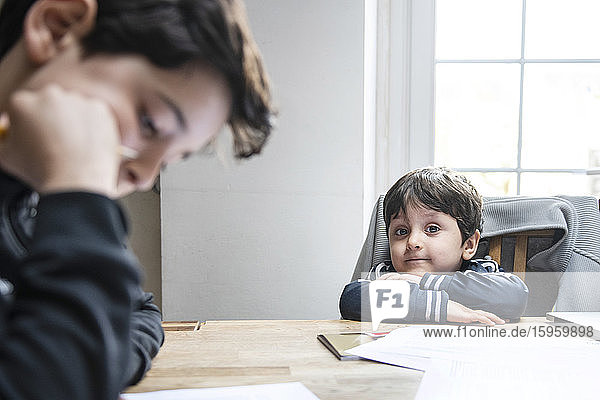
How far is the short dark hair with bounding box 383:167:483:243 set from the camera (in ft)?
5.10

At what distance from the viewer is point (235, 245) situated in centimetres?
197

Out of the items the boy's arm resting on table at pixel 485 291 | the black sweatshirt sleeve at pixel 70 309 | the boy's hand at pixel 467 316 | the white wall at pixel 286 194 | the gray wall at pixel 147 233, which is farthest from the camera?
the gray wall at pixel 147 233

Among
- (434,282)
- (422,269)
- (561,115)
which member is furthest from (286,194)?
(561,115)

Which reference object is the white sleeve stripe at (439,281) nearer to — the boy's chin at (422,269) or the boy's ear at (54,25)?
the boy's chin at (422,269)

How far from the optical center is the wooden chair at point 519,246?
64.2 inches

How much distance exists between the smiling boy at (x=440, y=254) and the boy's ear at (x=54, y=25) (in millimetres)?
945

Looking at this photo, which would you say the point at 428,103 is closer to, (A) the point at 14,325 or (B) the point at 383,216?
(B) the point at 383,216

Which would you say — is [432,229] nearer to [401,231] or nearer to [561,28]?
[401,231]

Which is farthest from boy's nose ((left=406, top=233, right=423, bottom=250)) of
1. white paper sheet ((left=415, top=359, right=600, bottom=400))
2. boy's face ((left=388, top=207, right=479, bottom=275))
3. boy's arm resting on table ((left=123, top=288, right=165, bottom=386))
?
boy's arm resting on table ((left=123, top=288, right=165, bottom=386))

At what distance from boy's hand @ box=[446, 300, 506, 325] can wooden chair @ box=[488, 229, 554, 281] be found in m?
0.42

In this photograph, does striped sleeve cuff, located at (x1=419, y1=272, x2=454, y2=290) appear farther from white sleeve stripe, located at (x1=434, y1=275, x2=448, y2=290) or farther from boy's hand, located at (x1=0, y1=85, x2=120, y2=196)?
boy's hand, located at (x1=0, y1=85, x2=120, y2=196)

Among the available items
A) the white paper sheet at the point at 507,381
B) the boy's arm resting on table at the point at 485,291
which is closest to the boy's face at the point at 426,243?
the boy's arm resting on table at the point at 485,291

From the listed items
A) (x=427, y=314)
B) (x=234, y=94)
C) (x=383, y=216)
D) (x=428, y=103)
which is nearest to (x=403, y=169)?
(x=428, y=103)

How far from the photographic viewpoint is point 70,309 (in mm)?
400
